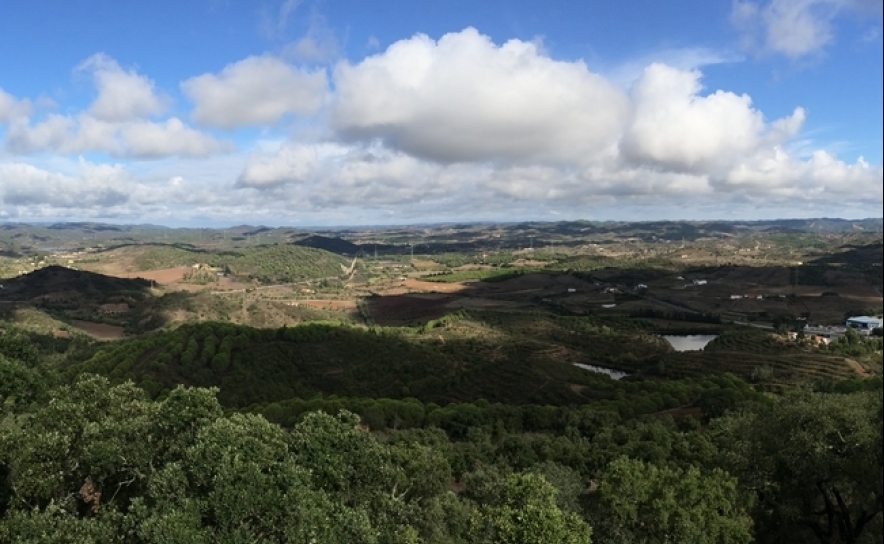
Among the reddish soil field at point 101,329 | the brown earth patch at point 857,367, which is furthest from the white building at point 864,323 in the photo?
the reddish soil field at point 101,329

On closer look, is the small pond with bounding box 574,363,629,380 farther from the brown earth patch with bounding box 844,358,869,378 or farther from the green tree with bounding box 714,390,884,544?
the green tree with bounding box 714,390,884,544

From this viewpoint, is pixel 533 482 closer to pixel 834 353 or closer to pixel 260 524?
pixel 260 524

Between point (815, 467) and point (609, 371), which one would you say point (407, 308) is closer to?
point (609, 371)

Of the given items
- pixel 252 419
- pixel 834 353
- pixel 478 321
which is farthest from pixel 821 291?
pixel 252 419

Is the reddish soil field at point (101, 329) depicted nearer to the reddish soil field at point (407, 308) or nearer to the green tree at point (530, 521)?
the reddish soil field at point (407, 308)

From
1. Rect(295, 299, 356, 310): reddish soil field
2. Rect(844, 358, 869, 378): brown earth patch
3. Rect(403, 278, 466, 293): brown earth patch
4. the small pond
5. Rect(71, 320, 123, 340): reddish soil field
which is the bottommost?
the small pond

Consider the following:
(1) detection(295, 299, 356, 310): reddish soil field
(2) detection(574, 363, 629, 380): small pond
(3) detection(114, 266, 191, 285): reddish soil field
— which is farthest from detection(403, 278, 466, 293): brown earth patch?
(2) detection(574, 363, 629, 380): small pond

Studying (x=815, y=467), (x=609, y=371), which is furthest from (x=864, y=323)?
(x=815, y=467)

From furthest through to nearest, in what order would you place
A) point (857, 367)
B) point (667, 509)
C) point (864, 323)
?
point (864, 323) < point (857, 367) < point (667, 509)
